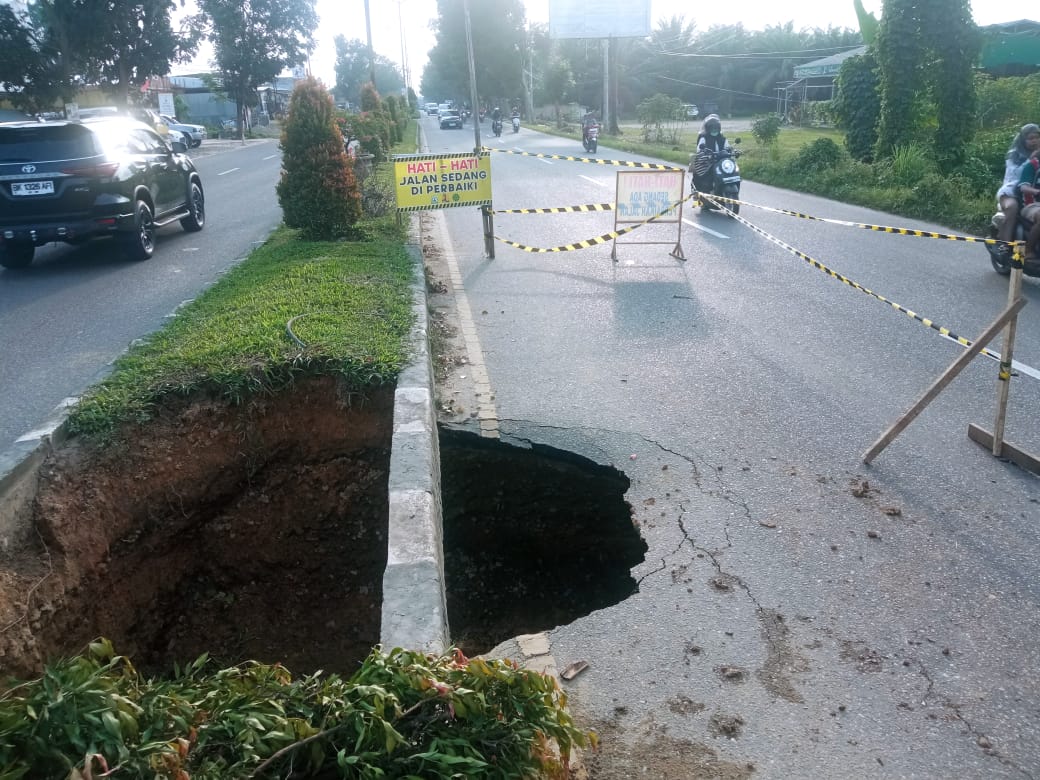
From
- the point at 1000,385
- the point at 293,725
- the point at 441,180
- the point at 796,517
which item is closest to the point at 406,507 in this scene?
the point at 293,725

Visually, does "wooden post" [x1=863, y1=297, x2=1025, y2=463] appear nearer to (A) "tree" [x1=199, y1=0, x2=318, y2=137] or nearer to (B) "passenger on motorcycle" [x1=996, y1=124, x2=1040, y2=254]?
(B) "passenger on motorcycle" [x1=996, y1=124, x2=1040, y2=254]

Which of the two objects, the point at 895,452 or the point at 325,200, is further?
the point at 325,200

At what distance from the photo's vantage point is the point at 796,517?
4.49 metres

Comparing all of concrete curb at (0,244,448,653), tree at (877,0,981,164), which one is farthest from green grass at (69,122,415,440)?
tree at (877,0,981,164)

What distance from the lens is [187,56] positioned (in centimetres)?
3991

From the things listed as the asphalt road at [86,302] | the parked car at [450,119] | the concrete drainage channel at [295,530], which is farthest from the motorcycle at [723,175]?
the parked car at [450,119]

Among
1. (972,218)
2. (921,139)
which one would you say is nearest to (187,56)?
(921,139)

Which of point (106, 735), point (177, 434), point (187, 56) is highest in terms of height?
point (187, 56)

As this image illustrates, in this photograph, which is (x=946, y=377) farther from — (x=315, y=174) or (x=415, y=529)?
(x=315, y=174)

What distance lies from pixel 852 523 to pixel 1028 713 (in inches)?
56.9

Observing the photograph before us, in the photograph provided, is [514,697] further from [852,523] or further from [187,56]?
[187,56]

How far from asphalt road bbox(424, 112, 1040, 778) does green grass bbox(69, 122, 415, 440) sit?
0.98 m

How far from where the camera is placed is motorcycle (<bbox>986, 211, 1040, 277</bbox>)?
357 inches

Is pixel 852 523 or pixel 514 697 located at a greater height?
pixel 514 697
